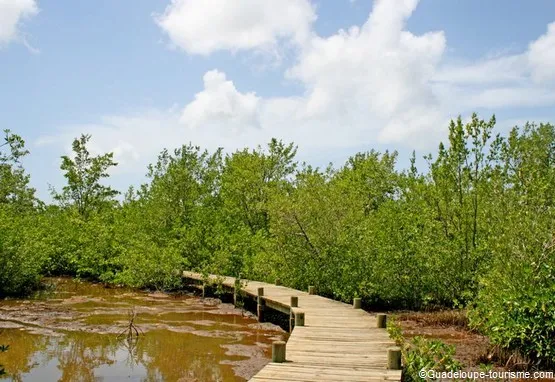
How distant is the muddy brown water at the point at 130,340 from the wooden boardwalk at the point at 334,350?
1544 mm

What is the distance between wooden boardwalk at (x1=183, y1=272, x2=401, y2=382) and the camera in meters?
7.37

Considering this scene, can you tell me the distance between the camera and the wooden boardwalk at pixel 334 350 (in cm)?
737

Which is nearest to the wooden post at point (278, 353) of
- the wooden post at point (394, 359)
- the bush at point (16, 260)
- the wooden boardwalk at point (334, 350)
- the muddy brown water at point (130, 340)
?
the wooden boardwalk at point (334, 350)

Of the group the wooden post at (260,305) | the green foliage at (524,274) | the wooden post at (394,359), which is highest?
the green foliage at (524,274)

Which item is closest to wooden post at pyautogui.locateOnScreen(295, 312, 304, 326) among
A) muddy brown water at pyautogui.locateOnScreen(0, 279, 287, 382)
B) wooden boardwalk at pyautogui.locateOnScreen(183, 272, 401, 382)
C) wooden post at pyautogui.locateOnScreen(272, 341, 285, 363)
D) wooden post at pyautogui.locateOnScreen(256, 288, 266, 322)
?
wooden boardwalk at pyautogui.locateOnScreen(183, 272, 401, 382)

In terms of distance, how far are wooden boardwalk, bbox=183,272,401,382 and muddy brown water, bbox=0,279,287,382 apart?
5.07 ft

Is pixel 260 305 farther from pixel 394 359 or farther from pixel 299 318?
pixel 394 359

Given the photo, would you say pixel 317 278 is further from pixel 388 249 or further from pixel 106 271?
pixel 106 271

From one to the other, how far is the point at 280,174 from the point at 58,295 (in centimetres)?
1404

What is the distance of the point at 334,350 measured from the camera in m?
8.94

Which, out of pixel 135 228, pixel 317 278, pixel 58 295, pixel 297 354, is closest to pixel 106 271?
pixel 135 228

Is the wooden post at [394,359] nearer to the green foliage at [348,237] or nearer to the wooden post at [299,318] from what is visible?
the green foliage at [348,237]

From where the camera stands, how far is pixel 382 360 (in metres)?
8.27

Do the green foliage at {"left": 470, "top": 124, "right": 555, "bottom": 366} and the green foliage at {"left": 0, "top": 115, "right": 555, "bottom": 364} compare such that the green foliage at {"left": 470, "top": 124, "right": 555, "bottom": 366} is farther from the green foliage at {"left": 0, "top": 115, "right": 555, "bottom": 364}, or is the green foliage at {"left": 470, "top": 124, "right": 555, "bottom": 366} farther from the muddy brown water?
the muddy brown water
